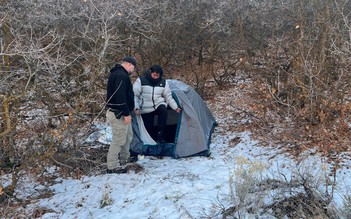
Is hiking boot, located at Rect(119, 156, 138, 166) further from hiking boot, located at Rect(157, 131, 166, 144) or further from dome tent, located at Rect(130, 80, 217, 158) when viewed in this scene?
hiking boot, located at Rect(157, 131, 166, 144)

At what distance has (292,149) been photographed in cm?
591

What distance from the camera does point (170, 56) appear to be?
9.83 meters

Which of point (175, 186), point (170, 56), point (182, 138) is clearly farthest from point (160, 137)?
point (170, 56)

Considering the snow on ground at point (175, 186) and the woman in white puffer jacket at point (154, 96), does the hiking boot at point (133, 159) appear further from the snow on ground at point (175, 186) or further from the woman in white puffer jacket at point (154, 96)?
the woman in white puffer jacket at point (154, 96)

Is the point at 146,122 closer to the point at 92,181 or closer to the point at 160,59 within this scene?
the point at 92,181

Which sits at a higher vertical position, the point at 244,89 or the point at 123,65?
the point at 123,65

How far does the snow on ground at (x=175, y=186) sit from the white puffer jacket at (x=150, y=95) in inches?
33.1

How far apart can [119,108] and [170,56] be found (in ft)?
14.8

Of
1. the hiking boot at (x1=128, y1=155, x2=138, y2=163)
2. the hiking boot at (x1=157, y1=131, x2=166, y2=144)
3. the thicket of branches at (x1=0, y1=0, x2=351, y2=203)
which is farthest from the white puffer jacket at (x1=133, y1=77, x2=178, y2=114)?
the hiking boot at (x1=128, y1=155, x2=138, y2=163)

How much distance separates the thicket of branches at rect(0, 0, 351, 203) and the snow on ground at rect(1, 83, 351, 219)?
0.61 m

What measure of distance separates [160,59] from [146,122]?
3.28 metres

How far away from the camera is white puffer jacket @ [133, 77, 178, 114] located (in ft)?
21.4

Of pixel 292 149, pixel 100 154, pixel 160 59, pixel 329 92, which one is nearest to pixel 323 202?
pixel 292 149

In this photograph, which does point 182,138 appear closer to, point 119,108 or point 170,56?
Result: point 119,108
